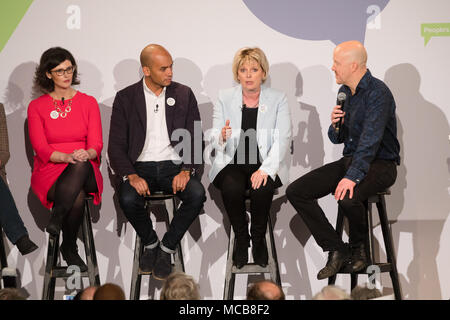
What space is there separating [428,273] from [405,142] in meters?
1.02

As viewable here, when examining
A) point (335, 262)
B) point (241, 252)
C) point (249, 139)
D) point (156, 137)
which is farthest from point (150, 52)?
point (335, 262)

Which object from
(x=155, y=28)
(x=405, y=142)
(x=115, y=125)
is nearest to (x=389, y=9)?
(x=405, y=142)

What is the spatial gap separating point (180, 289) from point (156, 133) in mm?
1735

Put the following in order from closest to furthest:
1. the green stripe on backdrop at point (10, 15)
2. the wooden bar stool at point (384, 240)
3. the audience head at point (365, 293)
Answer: the audience head at point (365, 293), the wooden bar stool at point (384, 240), the green stripe on backdrop at point (10, 15)

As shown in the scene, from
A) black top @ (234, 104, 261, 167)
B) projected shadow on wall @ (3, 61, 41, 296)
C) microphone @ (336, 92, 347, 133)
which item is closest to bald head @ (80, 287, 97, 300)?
black top @ (234, 104, 261, 167)

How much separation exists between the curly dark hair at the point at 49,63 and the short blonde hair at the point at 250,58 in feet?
3.97

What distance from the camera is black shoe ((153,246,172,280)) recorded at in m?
4.33

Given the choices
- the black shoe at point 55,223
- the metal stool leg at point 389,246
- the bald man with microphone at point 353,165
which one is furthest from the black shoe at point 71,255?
the metal stool leg at point 389,246

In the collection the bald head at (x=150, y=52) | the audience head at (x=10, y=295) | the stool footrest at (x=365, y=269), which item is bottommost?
the stool footrest at (x=365, y=269)

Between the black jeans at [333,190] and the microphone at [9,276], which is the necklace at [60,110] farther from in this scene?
the black jeans at [333,190]

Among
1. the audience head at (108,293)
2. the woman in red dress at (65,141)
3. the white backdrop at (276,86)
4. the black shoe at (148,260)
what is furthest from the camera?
the white backdrop at (276,86)

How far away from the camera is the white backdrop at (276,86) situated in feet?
Result: 16.2

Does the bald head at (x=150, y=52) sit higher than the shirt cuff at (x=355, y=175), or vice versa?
the bald head at (x=150, y=52)
